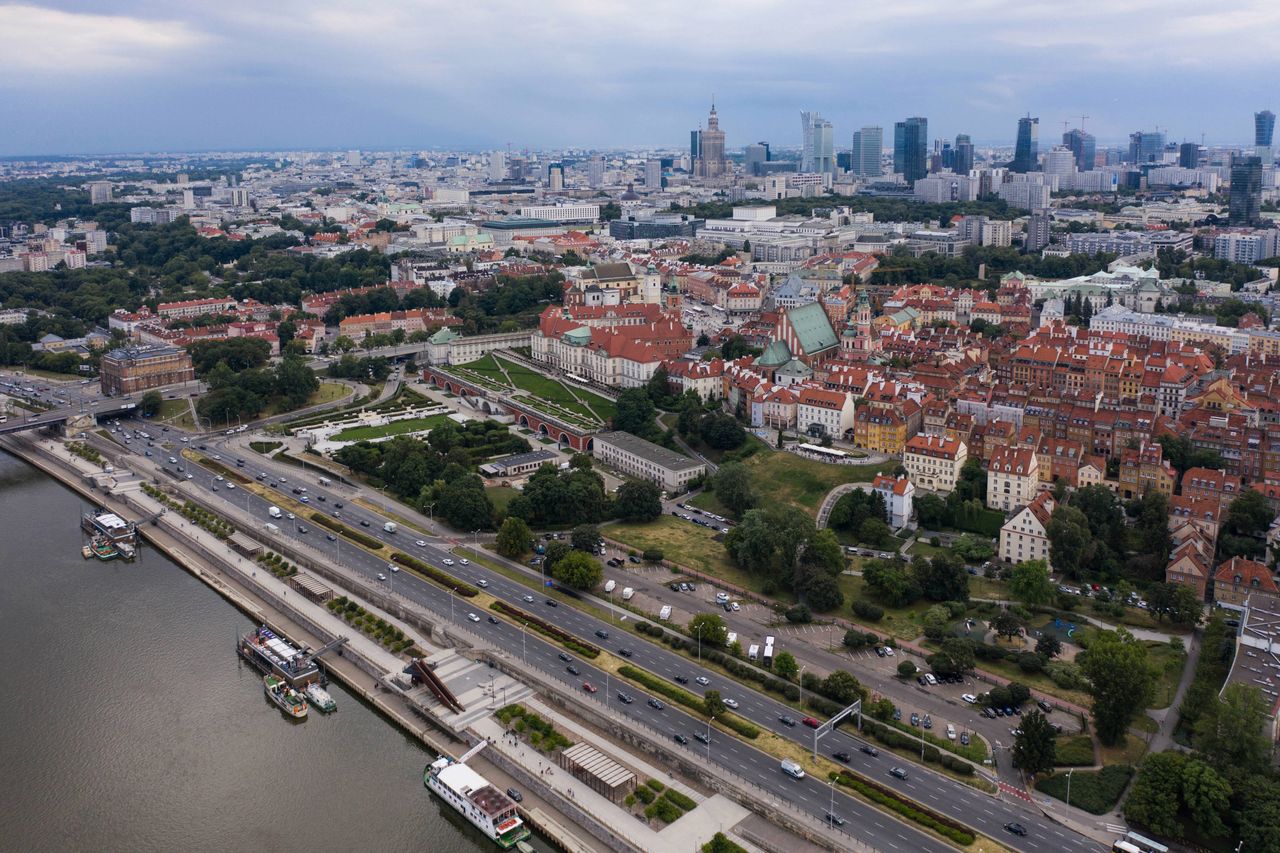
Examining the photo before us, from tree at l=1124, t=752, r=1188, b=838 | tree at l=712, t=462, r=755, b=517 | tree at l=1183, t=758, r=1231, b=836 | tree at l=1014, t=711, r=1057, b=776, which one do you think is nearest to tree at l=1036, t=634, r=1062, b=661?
tree at l=1014, t=711, r=1057, b=776

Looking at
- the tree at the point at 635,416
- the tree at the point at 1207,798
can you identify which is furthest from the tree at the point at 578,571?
the tree at the point at 1207,798

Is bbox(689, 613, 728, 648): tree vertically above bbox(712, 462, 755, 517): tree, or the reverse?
bbox(712, 462, 755, 517): tree

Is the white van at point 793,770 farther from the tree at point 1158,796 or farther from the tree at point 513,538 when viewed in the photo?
the tree at point 513,538

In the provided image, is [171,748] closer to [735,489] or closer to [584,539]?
[584,539]

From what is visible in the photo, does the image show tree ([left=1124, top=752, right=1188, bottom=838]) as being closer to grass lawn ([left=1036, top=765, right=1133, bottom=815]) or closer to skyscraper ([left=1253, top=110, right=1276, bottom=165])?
grass lawn ([left=1036, top=765, right=1133, bottom=815])

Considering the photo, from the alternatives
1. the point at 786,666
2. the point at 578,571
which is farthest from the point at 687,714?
the point at 578,571

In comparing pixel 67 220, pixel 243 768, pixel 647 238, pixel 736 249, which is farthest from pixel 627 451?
pixel 67 220
